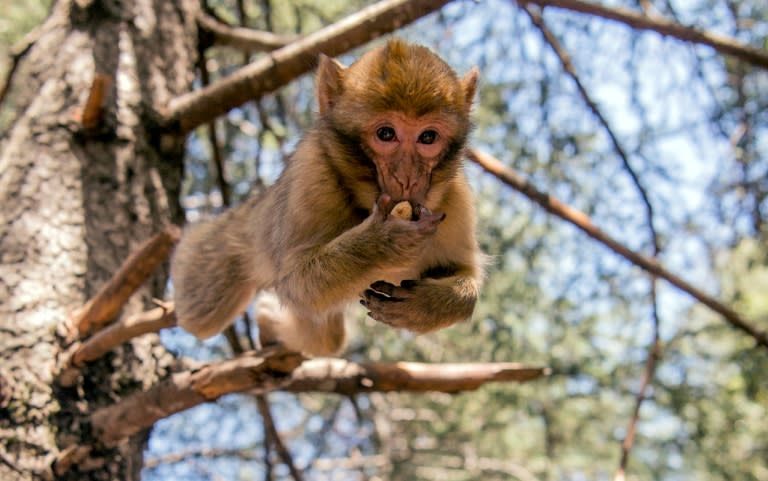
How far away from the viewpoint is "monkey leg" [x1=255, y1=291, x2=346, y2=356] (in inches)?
176

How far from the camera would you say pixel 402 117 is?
2.80 m

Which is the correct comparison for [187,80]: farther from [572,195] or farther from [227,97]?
[572,195]

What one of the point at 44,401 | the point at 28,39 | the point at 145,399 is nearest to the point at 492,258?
the point at 145,399

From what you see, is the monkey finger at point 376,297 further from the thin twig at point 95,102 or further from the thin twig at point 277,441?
the thin twig at point 277,441

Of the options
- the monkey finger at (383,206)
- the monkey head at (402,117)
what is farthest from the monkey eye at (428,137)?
the monkey finger at (383,206)

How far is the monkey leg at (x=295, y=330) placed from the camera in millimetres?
4461

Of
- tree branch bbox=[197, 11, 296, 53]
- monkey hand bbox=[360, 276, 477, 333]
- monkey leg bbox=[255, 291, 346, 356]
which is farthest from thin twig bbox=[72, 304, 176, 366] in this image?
tree branch bbox=[197, 11, 296, 53]

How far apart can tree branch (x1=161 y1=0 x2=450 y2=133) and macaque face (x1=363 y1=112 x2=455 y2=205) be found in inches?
59.6

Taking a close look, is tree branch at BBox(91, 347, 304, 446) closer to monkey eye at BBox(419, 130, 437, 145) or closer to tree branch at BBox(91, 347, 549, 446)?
tree branch at BBox(91, 347, 549, 446)

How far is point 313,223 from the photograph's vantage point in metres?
3.29

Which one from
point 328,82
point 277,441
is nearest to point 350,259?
point 328,82

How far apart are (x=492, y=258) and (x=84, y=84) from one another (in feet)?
8.83

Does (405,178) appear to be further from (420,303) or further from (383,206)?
(420,303)

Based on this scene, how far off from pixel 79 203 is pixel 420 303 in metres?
2.35
